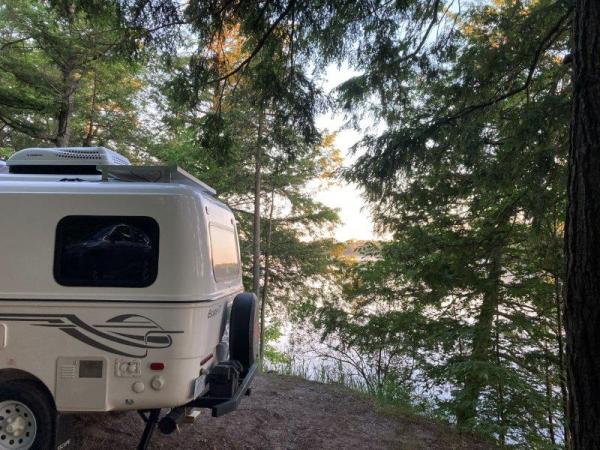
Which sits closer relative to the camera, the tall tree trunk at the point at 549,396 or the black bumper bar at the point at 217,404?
the black bumper bar at the point at 217,404

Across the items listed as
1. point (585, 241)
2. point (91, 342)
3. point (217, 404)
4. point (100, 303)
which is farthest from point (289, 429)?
point (585, 241)

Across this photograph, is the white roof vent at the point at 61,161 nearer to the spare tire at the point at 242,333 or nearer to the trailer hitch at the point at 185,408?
the spare tire at the point at 242,333

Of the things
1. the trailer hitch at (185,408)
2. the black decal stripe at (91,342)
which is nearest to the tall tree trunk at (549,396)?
the trailer hitch at (185,408)

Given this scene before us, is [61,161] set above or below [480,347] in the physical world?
above

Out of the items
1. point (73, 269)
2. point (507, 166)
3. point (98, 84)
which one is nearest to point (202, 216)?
point (73, 269)

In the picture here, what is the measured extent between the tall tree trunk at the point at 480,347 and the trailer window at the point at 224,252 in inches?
133

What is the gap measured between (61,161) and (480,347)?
6.41m

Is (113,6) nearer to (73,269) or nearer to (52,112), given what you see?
(73,269)

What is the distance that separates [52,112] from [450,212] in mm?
9498

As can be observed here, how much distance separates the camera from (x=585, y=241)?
2.39 m

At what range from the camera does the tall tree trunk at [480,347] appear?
629cm

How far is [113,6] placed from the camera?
17.0ft

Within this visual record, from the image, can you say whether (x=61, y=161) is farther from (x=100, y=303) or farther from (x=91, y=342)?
(x=91, y=342)

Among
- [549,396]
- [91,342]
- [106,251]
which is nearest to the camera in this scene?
[91,342]
